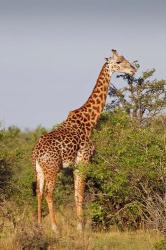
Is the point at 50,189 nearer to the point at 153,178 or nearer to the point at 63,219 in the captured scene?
the point at 63,219

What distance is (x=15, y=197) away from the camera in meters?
15.8

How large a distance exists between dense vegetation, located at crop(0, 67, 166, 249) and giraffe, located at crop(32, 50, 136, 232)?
252mm

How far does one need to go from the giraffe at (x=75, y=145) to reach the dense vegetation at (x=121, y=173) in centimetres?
25

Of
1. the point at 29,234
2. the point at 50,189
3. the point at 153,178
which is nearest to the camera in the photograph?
the point at 29,234

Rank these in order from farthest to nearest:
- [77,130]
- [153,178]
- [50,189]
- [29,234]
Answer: [77,130] → [50,189] → [153,178] → [29,234]

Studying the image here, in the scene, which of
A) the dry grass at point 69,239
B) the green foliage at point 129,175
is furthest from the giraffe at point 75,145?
the dry grass at point 69,239

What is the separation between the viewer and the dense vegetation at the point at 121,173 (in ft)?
42.4

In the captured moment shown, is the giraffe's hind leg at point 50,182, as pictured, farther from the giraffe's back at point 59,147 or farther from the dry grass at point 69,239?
the dry grass at point 69,239

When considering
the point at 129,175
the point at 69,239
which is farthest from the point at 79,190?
the point at 69,239

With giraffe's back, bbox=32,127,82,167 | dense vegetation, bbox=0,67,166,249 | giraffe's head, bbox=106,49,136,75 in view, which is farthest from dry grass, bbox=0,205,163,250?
giraffe's head, bbox=106,49,136,75

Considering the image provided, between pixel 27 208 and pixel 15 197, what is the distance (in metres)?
0.32

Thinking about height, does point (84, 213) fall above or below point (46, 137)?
below

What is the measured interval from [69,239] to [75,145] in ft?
11.8

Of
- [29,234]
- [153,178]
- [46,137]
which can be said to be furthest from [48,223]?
[29,234]
